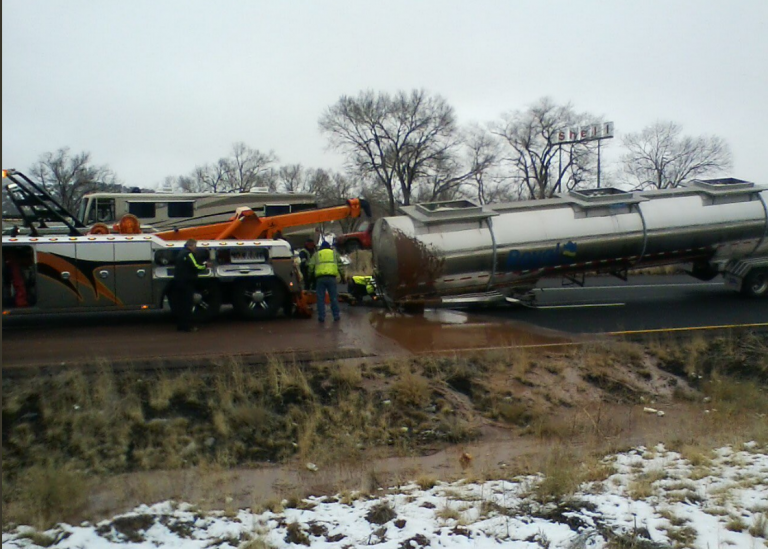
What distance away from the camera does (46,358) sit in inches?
437

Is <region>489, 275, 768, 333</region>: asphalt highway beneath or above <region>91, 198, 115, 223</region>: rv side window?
beneath

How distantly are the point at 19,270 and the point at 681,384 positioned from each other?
11.9 metres

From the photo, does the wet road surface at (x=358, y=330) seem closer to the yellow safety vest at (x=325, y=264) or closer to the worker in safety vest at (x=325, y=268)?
the worker in safety vest at (x=325, y=268)

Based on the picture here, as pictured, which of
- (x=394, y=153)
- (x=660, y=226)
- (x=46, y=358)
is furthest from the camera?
(x=394, y=153)

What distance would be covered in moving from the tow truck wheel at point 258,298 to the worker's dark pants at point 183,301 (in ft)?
4.23

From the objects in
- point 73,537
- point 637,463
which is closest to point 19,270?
point 73,537

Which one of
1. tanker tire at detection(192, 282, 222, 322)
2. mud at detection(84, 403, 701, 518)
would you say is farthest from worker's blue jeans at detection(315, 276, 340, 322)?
mud at detection(84, 403, 701, 518)

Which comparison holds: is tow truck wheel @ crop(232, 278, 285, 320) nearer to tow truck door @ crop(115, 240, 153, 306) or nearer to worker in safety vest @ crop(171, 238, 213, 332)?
worker in safety vest @ crop(171, 238, 213, 332)

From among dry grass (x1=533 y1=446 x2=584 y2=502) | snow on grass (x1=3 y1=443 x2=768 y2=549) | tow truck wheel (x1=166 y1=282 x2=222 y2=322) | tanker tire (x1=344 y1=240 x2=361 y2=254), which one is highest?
tanker tire (x1=344 y1=240 x2=361 y2=254)

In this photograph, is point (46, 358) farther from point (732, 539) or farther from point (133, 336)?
point (732, 539)

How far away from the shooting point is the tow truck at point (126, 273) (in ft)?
43.3

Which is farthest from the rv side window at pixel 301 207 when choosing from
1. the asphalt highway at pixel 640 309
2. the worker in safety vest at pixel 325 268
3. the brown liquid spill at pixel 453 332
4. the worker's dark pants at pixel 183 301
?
the worker's dark pants at pixel 183 301

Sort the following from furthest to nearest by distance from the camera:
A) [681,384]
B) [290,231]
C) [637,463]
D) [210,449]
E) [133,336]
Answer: [290,231] → [133,336] → [681,384] → [210,449] → [637,463]

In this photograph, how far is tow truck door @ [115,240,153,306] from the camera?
44.6 feet
